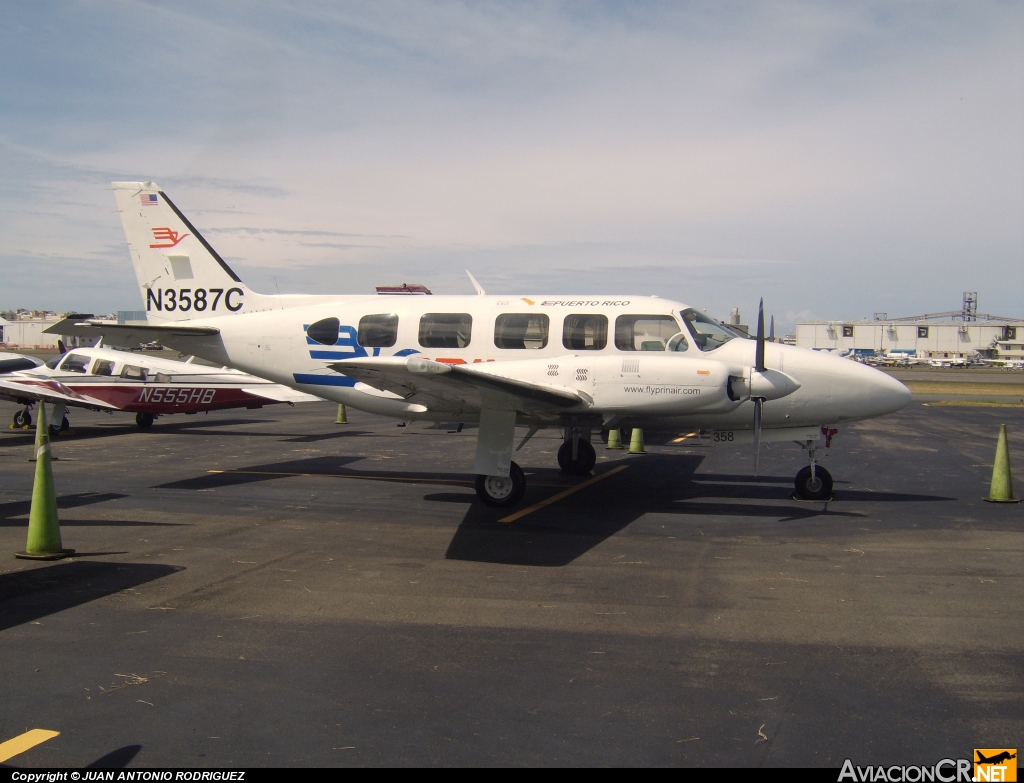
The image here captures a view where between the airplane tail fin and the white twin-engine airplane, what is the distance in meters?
0.02

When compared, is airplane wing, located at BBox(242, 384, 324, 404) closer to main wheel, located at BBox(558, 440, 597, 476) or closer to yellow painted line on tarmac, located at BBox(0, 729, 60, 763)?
main wheel, located at BBox(558, 440, 597, 476)

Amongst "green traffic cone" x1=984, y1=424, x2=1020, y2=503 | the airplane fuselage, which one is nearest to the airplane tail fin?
the airplane fuselage

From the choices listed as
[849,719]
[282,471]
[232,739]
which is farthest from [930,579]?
[282,471]

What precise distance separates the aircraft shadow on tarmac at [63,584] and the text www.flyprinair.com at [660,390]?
5.82 metres

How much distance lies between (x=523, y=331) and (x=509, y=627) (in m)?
6.57

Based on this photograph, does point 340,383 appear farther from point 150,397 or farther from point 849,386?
point 150,397

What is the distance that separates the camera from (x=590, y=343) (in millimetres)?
11836

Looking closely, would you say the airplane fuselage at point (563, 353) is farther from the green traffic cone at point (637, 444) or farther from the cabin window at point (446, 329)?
the green traffic cone at point (637, 444)

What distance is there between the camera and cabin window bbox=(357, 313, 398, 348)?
12461 mm

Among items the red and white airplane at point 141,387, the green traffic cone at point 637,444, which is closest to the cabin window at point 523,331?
the green traffic cone at point 637,444

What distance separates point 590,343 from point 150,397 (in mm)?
13657

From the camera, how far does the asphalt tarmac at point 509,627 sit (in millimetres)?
4293

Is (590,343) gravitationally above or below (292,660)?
above

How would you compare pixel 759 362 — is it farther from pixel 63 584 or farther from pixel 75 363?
pixel 75 363
